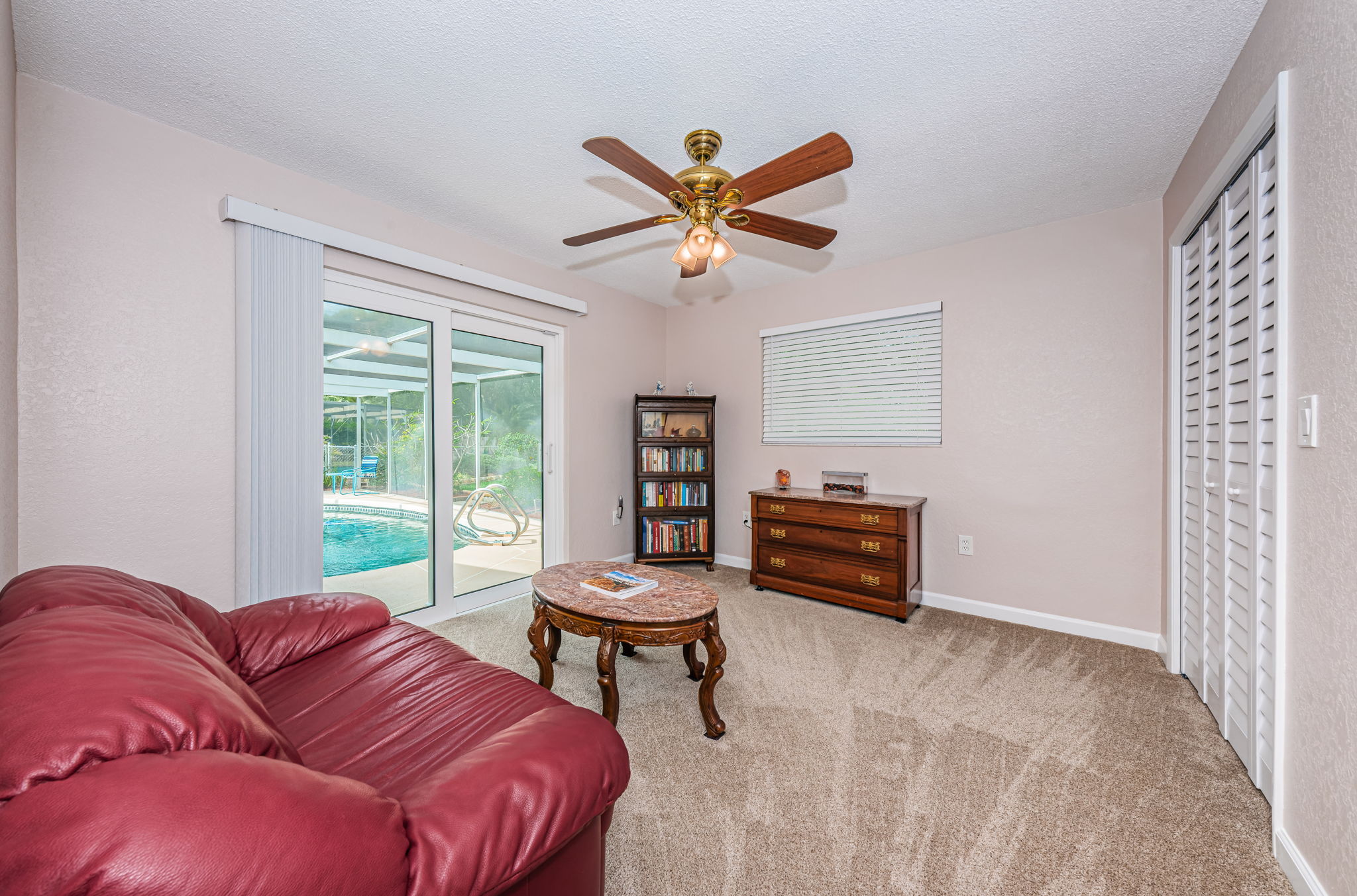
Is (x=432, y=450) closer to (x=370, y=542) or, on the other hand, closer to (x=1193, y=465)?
(x=370, y=542)

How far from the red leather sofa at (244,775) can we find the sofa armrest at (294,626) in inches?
7.9

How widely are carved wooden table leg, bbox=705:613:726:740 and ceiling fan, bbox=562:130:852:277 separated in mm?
1508

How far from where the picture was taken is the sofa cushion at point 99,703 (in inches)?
22.9

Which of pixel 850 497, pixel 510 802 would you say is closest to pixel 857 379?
pixel 850 497

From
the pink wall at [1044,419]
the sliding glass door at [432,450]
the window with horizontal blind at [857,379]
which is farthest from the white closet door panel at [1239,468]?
the sliding glass door at [432,450]

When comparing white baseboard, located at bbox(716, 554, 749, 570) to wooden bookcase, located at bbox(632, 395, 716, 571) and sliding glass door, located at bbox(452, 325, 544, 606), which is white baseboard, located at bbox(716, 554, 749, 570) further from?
sliding glass door, located at bbox(452, 325, 544, 606)

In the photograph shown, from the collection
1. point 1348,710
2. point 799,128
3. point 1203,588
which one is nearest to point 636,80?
point 799,128

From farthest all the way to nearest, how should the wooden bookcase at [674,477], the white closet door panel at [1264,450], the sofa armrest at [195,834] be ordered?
the wooden bookcase at [674,477]
the white closet door panel at [1264,450]
the sofa armrest at [195,834]

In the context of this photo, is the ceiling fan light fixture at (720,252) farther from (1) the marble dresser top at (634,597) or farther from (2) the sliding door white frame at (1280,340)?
(2) the sliding door white frame at (1280,340)

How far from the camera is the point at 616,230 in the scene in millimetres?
2336

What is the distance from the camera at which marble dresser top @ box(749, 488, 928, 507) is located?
344 cm

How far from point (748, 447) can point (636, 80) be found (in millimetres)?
3022

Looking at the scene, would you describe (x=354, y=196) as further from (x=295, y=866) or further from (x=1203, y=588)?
(x=1203, y=588)

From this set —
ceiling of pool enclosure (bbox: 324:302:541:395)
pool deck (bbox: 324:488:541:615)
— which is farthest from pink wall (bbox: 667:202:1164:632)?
ceiling of pool enclosure (bbox: 324:302:541:395)
